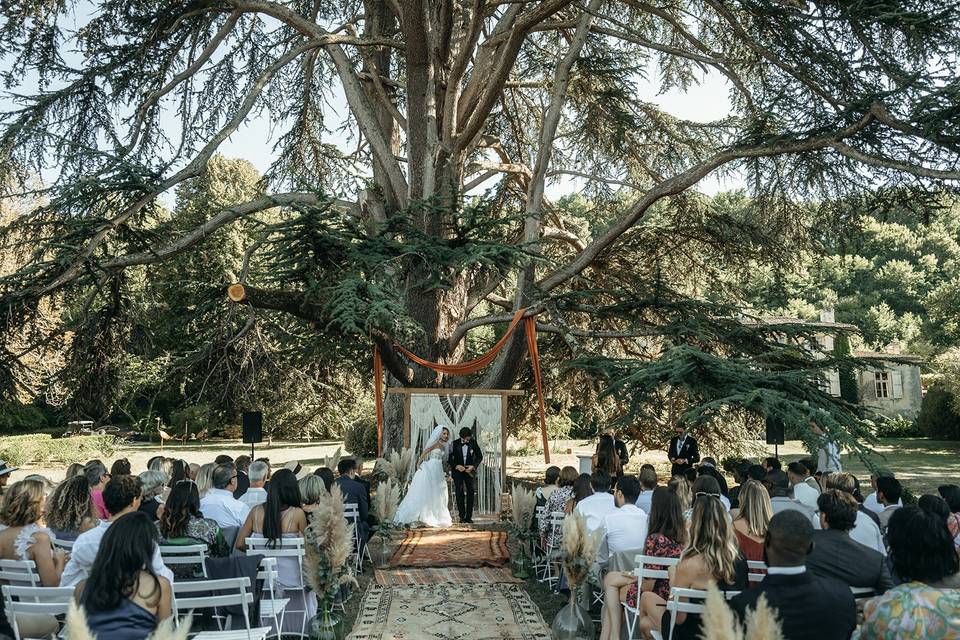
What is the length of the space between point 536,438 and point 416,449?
1548 centimetres

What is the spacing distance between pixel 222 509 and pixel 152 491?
0.68m

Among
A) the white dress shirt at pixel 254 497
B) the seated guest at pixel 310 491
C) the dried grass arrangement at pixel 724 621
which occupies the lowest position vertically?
the white dress shirt at pixel 254 497

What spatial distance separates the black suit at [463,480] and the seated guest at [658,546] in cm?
729

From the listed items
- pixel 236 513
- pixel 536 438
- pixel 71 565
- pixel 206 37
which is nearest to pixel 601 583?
pixel 236 513

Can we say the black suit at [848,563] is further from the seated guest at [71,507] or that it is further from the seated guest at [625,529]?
the seated guest at [71,507]

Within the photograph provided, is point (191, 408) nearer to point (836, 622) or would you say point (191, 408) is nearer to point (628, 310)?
point (628, 310)

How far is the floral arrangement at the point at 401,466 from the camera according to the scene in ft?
40.7

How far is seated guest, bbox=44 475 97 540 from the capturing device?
5.51 meters

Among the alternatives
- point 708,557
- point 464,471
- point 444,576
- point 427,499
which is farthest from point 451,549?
point 708,557

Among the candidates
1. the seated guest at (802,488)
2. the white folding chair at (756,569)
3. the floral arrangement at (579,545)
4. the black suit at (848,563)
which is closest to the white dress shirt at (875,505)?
the seated guest at (802,488)

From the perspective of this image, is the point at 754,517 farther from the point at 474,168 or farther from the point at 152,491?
the point at 474,168

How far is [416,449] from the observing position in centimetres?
1330

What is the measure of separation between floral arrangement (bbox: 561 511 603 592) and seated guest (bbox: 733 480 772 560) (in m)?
1.00

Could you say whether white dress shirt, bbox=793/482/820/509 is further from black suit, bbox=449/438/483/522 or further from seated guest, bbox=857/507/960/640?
black suit, bbox=449/438/483/522
